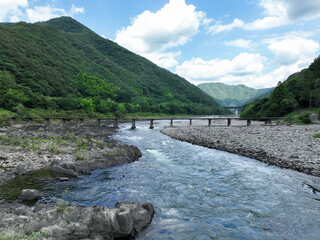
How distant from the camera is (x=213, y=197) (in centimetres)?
924

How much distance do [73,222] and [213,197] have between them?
22.1 feet

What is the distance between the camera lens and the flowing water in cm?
668

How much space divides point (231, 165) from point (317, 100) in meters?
57.3

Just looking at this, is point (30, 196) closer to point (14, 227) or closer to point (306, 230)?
point (14, 227)

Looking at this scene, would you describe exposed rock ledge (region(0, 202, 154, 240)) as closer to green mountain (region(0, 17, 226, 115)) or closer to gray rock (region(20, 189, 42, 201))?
gray rock (region(20, 189, 42, 201))

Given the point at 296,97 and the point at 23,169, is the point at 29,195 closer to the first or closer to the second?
the point at 23,169

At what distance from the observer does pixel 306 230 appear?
6.57 meters

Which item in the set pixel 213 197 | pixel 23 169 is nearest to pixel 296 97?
pixel 213 197

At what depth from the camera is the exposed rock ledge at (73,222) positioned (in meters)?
5.05

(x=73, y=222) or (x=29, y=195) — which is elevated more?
(x=73, y=222)

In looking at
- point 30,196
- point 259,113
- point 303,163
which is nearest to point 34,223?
point 30,196

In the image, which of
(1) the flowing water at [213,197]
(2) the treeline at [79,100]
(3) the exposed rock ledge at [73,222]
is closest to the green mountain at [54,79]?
(2) the treeline at [79,100]

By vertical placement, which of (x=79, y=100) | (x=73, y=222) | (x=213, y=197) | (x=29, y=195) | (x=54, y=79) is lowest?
(x=213, y=197)

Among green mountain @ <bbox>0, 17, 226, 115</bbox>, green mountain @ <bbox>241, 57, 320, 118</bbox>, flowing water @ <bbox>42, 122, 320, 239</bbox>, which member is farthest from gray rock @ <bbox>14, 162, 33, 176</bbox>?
green mountain @ <bbox>241, 57, 320, 118</bbox>
